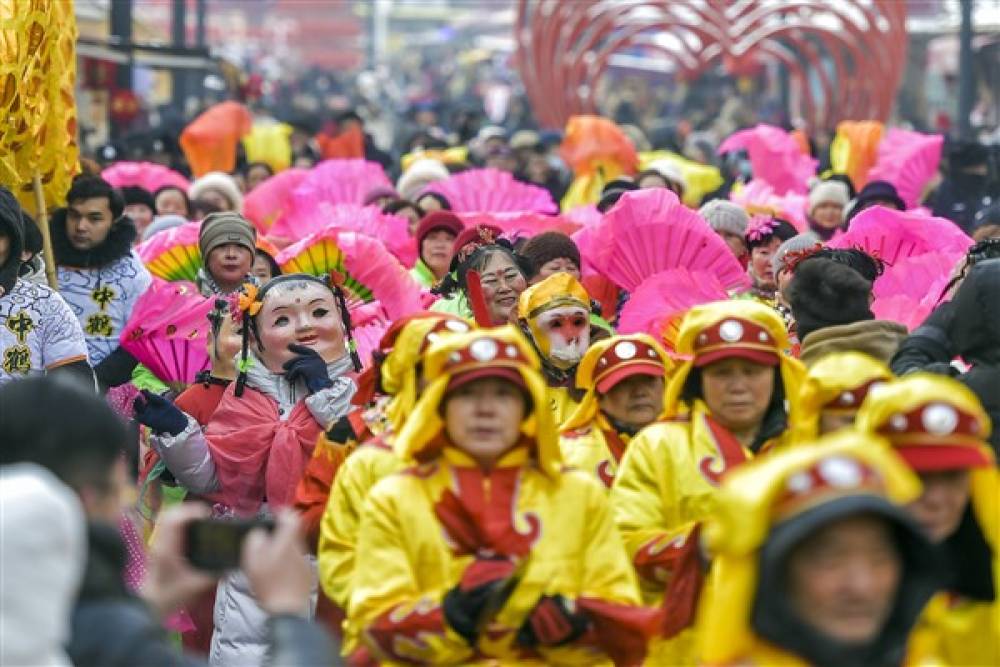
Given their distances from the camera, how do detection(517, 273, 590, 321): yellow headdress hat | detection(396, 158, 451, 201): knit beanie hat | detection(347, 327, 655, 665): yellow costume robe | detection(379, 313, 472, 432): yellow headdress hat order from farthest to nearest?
1. detection(396, 158, 451, 201): knit beanie hat
2. detection(517, 273, 590, 321): yellow headdress hat
3. detection(379, 313, 472, 432): yellow headdress hat
4. detection(347, 327, 655, 665): yellow costume robe

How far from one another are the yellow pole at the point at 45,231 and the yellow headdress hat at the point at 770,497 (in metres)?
6.19

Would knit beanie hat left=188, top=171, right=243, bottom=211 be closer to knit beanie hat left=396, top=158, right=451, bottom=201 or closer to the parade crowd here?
knit beanie hat left=396, top=158, right=451, bottom=201

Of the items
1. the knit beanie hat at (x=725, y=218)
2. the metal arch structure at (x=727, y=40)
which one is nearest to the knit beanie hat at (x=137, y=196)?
the knit beanie hat at (x=725, y=218)

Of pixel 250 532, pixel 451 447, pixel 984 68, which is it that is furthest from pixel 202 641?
pixel 984 68

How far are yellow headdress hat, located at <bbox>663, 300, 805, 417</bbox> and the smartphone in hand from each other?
208 cm

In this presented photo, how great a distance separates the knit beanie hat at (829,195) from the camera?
1437 cm

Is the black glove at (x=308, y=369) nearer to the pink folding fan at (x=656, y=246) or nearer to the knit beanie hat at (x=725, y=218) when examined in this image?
the pink folding fan at (x=656, y=246)

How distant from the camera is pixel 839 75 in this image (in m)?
28.1

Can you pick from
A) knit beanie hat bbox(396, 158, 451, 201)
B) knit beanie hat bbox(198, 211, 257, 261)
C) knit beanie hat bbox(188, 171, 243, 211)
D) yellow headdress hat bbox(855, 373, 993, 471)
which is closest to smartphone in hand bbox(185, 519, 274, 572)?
yellow headdress hat bbox(855, 373, 993, 471)

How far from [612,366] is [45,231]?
3.93m

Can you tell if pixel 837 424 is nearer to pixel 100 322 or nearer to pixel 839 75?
pixel 100 322

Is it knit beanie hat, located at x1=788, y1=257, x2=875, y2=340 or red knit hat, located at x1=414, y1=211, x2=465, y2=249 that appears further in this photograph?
red knit hat, located at x1=414, y1=211, x2=465, y2=249

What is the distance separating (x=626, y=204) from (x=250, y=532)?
21.6 feet

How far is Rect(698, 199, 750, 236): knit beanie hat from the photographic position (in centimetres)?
1216
